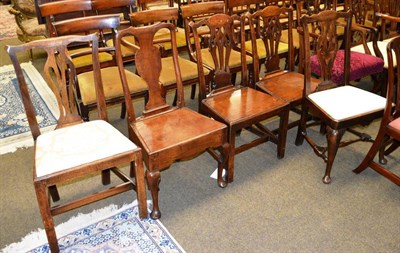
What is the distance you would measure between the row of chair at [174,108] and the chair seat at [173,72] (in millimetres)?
74

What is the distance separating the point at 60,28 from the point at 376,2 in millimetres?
2781

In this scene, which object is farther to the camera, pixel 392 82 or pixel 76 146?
pixel 392 82

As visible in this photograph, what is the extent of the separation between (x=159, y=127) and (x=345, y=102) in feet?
3.91

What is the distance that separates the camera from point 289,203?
2129 mm

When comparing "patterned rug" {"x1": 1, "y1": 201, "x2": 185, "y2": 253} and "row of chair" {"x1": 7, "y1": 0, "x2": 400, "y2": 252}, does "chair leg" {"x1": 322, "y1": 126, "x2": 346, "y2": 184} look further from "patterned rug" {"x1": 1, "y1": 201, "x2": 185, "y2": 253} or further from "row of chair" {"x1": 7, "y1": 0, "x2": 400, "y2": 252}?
"patterned rug" {"x1": 1, "y1": 201, "x2": 185, "y2": 253}

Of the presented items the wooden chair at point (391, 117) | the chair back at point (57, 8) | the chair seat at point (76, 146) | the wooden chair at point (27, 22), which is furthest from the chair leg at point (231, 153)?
the wooden chair at point (27, 22)

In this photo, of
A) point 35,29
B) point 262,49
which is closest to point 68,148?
point 262,49

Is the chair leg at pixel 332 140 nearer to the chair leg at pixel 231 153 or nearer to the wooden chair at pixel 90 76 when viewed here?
the chair leg at pixel 231 153

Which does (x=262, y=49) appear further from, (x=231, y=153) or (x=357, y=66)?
(x=231, y=153)

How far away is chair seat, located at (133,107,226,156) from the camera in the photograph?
74.2 inches

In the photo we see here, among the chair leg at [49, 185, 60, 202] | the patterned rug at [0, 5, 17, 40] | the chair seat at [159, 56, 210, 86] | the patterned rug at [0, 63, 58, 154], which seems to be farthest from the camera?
the patterned rug at [0, 5, 17, 40]

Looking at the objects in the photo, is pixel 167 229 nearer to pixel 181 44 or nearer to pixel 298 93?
pixel 298 93

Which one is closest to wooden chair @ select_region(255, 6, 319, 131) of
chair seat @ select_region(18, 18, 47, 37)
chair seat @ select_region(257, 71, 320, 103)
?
chair seat @ select_region(257, 71, 320, 103)

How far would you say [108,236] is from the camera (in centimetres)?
192
